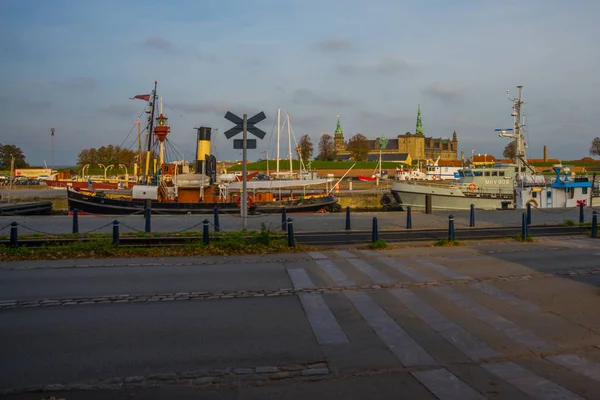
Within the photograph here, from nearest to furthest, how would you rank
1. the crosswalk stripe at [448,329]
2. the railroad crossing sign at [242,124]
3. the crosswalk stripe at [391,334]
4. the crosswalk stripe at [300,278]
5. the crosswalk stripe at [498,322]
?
the crosswalk stripe at [391,334]
the crosswalk stripe at [448,329]
the crosswalk stripe at [498,322]
the crosswalk stripe at [300,278]
the railroad crossing sign at [242,124]

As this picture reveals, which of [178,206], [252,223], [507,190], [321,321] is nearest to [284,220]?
[252,223]

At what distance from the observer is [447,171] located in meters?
75.1

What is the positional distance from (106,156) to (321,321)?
112m

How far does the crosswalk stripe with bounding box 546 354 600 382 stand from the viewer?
5969 millimetres

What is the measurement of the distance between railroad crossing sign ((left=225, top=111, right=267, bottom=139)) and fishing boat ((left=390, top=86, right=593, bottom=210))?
24.2 meters

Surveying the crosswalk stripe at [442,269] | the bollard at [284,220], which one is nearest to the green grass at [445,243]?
the crosswalk stripe at [442,269]

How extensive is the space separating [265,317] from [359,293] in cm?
228

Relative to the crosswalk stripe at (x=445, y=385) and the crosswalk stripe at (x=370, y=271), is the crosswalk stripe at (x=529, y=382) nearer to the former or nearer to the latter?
the crosswalk stripe at (x=445, y=385)

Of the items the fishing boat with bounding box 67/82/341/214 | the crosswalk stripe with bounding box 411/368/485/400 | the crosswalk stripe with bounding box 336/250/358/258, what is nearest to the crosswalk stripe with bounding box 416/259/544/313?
the crosswalk stripe with bounding box 336/250/358/258

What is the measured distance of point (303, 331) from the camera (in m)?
7.60

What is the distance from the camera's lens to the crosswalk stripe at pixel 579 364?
19.6 feet

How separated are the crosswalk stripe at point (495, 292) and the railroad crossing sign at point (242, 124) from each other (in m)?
7.79

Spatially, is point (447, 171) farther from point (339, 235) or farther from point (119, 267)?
point (119, 267)

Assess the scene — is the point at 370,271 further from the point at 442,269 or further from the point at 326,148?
the point at 326,148
